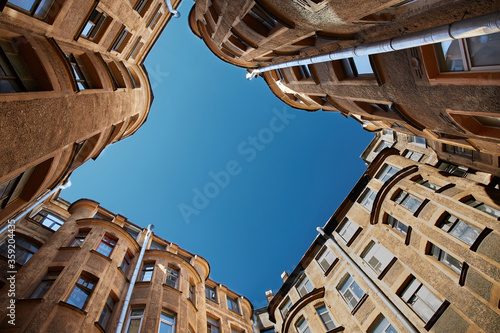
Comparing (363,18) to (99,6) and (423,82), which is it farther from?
(99,6)

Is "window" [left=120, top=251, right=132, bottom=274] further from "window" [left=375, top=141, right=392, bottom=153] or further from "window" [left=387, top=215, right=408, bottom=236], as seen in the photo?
"window" [left=375, top=141, right=392, bottom=153]

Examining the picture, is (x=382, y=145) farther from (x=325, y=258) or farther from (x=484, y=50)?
(x=484, y=50)

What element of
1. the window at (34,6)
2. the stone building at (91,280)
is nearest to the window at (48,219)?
the stone building at (91,280)

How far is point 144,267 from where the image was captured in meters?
19.1

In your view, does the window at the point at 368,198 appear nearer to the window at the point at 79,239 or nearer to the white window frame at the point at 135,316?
the white window frame at the point at 135,316

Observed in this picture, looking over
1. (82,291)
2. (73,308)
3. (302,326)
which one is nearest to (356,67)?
(73,308)

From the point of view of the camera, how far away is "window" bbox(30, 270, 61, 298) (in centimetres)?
1202

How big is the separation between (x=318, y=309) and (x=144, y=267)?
12.8 m

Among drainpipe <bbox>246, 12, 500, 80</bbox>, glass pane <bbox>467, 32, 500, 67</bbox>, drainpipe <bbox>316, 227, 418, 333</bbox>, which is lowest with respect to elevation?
drainpipe <bbox>316, 227, 418, 333</bbox>

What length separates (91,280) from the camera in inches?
555

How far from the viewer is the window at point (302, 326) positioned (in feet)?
64.1

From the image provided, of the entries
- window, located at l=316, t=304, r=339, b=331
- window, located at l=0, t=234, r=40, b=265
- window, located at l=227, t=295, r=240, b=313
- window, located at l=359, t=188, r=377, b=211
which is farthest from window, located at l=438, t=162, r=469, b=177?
window, located at l=0, t=234, r=40, b=265

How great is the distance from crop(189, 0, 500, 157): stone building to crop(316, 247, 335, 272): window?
12.5 metres

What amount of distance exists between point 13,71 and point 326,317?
20776mm
